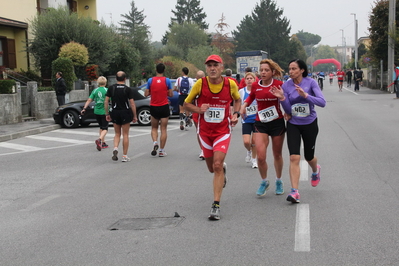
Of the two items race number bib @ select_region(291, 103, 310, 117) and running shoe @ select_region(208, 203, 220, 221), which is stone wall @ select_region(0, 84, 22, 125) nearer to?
race number bib @ select_region(291, 103, 310, 117)

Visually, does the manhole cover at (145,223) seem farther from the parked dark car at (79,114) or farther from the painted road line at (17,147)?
the parked dark car at (79,114)

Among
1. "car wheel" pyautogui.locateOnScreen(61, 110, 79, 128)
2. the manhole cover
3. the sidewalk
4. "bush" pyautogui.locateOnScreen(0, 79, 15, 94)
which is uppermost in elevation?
"bush" pyautogui.locateOnScreen(0, 79, 15, 94)

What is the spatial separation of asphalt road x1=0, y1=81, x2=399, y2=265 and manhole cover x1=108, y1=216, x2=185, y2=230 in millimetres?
22

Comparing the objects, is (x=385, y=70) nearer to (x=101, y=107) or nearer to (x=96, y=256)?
(x=101, y=107)

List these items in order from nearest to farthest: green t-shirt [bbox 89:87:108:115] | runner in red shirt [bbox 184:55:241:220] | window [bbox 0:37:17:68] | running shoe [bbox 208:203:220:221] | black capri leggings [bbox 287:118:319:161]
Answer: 1. running shoe [bbox 208:203:220:221]
2. runner in red shirt [bbox 184:55:241:220]
3. black capri leggings [bbox 287:118:319:161]
4. green t-shirt [bbox 89:87:108:115]
5. window [bbox 0:37:17:68]

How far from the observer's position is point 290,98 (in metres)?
6.54

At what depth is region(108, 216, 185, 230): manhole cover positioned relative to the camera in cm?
571

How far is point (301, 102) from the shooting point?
21.4ft

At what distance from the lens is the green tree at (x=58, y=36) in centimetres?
2792

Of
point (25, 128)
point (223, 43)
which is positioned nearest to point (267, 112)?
point (25, 128)

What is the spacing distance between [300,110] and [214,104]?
1.11 meters

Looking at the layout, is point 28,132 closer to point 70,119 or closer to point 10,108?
point 70,119

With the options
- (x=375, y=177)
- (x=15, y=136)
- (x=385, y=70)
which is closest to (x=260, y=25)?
(x=385, y=70)

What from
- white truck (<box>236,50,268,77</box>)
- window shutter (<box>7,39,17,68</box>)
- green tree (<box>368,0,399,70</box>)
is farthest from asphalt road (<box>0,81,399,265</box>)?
green tree (<box>368,0,399,70</box>)
